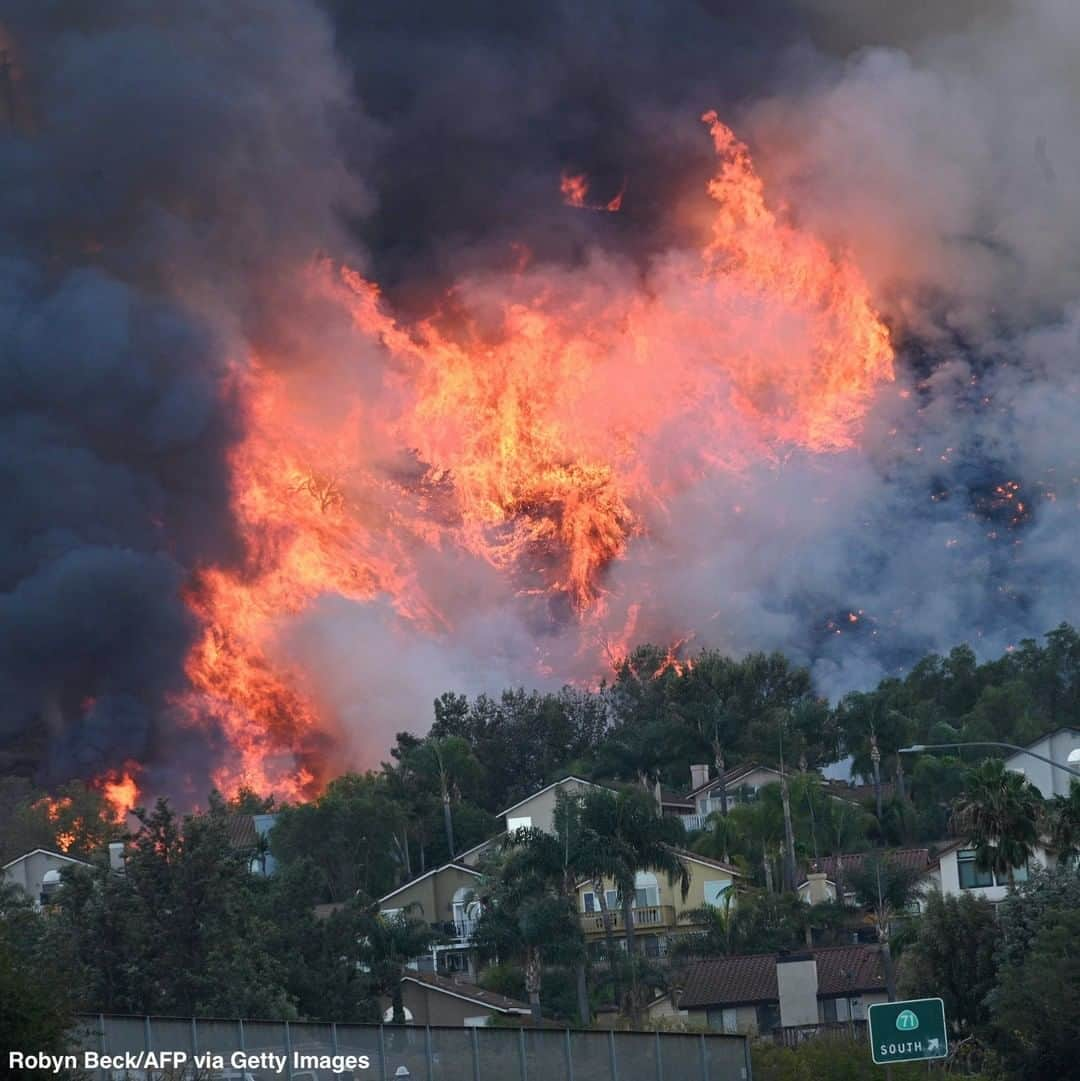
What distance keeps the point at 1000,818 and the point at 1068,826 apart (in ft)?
12.8

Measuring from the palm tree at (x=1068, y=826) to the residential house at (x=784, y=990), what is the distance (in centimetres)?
1110

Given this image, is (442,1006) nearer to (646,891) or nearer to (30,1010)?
(646,891)

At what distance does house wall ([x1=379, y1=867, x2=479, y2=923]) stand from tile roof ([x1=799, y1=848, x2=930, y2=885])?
16645 mm

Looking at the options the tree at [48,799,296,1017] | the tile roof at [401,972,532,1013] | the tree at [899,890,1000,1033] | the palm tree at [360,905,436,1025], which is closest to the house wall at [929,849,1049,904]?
the tree at [899,890,1000,1033]

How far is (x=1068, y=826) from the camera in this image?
68062 mm

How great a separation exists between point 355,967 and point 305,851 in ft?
102

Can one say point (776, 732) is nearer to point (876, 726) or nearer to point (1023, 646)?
point (876, 726)

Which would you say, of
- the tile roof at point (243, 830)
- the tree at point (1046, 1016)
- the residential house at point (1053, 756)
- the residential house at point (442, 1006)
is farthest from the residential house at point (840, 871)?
the tree at point (1046, 1016)

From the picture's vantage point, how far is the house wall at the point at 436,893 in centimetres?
10375

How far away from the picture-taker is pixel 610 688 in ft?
473

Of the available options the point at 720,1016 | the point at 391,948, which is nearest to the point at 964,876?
the point at 720,1016

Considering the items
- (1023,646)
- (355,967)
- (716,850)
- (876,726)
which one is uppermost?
(1023,646)

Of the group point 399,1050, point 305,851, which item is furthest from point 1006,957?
point 305,851

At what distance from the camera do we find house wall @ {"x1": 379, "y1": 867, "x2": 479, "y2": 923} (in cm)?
10375
